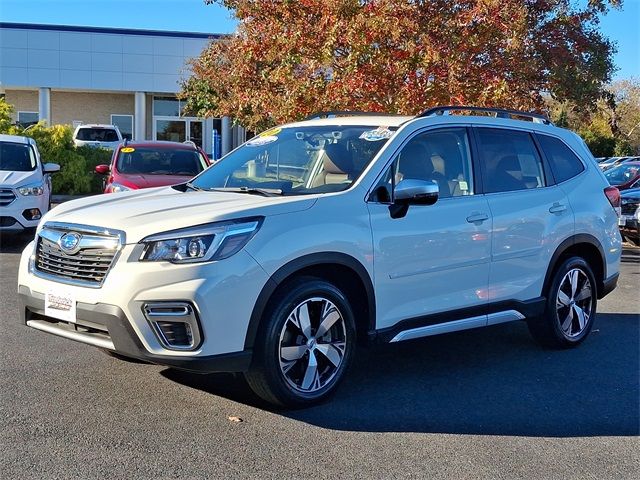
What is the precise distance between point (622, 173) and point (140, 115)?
74.0 ft

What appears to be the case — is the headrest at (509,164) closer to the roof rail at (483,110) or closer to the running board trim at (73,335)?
the roof rail at (483,110)

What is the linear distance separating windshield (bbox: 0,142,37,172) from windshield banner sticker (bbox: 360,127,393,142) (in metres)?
8.26

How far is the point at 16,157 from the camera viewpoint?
40.0 ft

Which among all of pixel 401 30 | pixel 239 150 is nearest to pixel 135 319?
pixel 239 150

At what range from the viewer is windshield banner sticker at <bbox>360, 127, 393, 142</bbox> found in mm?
5281

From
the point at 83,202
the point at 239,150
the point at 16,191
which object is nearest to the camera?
the point at 83,202

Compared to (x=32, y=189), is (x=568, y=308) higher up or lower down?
lower down

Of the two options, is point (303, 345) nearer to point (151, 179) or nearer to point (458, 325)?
point (458, 325)

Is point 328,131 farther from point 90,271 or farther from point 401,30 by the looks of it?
point 401,30

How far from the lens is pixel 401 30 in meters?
10.3

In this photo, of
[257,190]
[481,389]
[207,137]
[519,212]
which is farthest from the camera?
[207,137]

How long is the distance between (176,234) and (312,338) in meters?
1.09

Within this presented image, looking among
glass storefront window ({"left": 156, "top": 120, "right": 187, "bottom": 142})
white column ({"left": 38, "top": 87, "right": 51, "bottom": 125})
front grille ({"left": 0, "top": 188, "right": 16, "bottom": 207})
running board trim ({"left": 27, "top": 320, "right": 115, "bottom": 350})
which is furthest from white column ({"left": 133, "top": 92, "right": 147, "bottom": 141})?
running board trim ({"left": 27, "top": 320, "right": 115, "bottom": 350})

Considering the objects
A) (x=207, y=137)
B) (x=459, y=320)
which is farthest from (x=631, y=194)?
(x=207, y=137)
